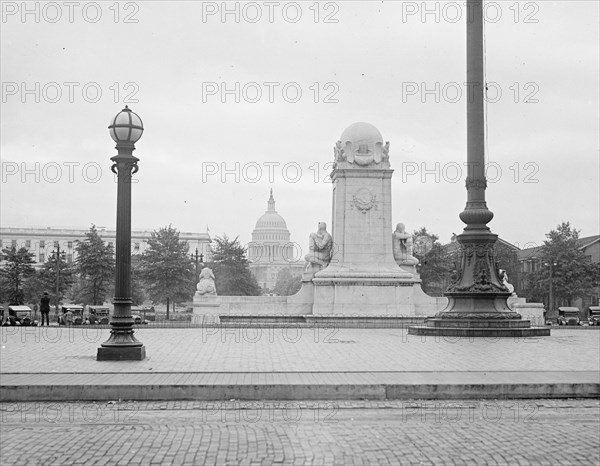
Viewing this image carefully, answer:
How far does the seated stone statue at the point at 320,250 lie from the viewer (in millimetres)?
37969

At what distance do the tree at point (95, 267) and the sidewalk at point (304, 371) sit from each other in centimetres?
4041

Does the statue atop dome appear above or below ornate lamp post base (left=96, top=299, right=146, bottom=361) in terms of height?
above

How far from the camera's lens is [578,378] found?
39.1ft

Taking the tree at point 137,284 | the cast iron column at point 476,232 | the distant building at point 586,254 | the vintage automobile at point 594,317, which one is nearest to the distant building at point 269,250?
the distant building at point 586,254

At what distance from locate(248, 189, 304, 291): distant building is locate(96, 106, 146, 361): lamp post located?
128m

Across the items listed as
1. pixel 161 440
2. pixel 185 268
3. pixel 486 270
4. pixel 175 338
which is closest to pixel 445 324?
pixel 486 270

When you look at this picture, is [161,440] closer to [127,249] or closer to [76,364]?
[76,364]

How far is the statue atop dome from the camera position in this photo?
126 feet

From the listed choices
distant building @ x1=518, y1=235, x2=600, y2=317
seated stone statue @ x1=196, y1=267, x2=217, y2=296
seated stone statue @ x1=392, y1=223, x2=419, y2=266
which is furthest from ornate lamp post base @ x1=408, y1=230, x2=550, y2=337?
distant building @ x1=518, y1=235, x2=600, y2=317

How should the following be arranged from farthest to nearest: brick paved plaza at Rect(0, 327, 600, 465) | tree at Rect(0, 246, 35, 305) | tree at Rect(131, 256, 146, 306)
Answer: tree at Rect(131, 256, 146, 306), tree at Rect(0, 246, 35, 305), brick paved plaza at Rect(0, 327, 600, 465)

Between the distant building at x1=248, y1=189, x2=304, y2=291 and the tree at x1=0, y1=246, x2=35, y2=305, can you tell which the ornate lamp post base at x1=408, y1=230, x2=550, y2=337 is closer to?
the tree at x1=0, y1=246, x2=35, y2=305

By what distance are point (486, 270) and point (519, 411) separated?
1316cm

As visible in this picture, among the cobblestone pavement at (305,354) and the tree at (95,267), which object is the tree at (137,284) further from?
the cobblestone pavement at (305,354)

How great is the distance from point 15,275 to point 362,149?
114ft
